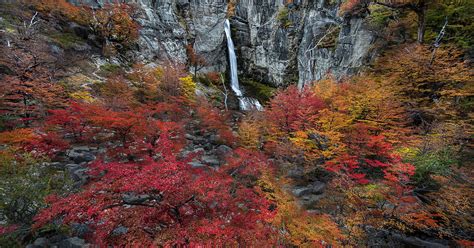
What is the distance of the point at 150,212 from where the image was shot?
4707 millimetres

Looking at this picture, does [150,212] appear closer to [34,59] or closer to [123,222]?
[123,222]

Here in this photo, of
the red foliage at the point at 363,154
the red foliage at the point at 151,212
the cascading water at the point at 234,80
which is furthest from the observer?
the cascading water at the point at 234,80

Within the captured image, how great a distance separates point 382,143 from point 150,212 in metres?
9.13

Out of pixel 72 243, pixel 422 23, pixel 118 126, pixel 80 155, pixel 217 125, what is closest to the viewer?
pixel 72 243

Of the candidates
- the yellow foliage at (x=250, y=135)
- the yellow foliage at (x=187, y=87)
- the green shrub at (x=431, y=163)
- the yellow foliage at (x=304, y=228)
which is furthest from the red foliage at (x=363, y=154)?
the yellow foliage at (x=187, y=87)

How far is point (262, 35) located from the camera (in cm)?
2917

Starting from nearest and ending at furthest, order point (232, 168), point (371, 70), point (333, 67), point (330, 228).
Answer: point (330, 228)
point (232, 168)
point (371, 70)
point (333, 67)

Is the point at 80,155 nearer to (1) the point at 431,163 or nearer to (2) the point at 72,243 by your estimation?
(2) the point at 72,243

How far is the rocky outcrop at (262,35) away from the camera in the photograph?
801 inches

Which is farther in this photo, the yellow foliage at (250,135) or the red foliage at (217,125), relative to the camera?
the red foliage at (217,125)

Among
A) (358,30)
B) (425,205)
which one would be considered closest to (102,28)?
(358,30)

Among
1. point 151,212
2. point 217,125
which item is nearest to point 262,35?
point 217,125

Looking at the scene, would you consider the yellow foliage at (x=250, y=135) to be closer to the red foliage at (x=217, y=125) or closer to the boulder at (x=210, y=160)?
the red foliage at (x=217, y=125)

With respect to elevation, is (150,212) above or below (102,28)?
below
